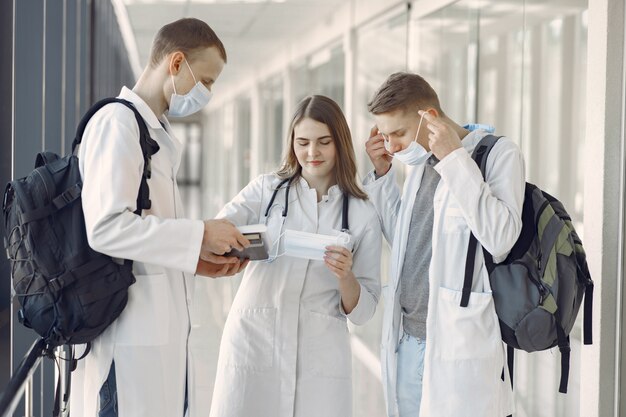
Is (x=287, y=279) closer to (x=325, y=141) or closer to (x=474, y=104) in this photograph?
(x=325, y=141)

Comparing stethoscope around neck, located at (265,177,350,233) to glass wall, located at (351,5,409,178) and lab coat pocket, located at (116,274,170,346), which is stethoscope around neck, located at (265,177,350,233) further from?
glass wall, located at (351,5,409,178)

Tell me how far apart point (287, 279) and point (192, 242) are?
0.65 meters

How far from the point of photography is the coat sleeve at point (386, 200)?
2.98m

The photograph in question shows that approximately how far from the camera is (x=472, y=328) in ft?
8.05

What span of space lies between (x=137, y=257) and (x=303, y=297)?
821 mm

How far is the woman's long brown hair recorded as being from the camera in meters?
2.84

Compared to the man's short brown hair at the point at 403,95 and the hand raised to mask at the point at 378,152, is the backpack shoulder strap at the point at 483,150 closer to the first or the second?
the man's short brown hair at the point at 403,95

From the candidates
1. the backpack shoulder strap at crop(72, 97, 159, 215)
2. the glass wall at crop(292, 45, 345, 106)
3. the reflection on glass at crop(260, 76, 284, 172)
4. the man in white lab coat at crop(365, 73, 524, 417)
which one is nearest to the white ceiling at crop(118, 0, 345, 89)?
the glass wall at crop(292, 45, 345, 106)

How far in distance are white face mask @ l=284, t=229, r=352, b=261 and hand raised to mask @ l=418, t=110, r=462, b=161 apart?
1.49ft

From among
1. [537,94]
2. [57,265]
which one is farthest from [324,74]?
[57,265]

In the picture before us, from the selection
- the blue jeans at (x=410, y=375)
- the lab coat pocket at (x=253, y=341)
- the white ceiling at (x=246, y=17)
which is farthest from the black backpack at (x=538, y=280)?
the white ceiling at (x=246, y=17)

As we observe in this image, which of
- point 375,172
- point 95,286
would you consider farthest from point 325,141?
point 95,286

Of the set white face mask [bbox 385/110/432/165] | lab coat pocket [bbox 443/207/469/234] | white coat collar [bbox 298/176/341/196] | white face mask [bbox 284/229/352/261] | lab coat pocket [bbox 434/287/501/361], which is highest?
white face mask [bbox 385/110/432/165]

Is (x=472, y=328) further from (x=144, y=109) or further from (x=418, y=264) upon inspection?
(x=144, y=109)
